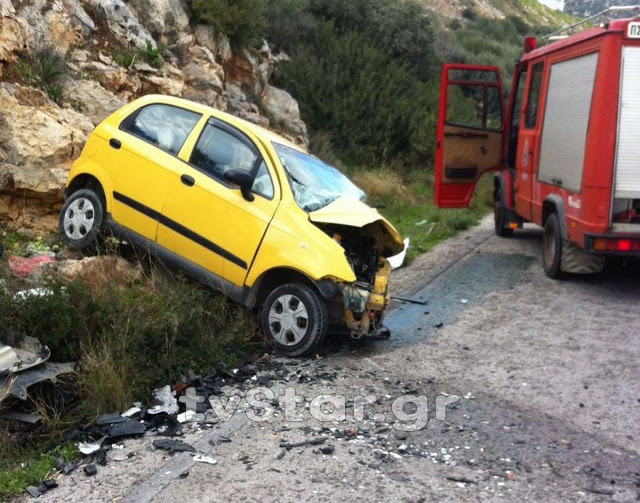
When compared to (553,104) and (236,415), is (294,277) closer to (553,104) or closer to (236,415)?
(236,415)

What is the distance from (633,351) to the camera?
274 inches

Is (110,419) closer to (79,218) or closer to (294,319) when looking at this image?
(294,319)

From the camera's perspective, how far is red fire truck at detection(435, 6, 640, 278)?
8.37 m

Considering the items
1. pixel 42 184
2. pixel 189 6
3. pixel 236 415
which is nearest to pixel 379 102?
pixel 189 6

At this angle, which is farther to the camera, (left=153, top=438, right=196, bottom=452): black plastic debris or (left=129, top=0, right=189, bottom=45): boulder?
(left=129, top=0, right=189, bottom=45): boulder

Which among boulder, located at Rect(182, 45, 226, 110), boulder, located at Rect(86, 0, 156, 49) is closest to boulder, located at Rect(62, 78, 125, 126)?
boulder, located at Rect(86, 0, 156, 49)

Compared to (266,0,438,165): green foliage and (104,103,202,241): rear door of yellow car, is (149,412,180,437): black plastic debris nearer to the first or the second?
(104,103,202,241): rear door of yellow car

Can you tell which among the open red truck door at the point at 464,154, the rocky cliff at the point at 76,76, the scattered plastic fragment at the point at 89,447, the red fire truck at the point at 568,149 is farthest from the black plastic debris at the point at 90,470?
the open red truck door at the point at 464,154

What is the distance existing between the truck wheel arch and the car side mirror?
435 centimetres

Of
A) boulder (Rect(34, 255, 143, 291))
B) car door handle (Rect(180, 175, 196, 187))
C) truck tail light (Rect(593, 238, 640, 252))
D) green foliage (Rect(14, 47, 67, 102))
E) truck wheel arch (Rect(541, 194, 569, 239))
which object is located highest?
green foliage (Rect(14, 47, 67, 102))

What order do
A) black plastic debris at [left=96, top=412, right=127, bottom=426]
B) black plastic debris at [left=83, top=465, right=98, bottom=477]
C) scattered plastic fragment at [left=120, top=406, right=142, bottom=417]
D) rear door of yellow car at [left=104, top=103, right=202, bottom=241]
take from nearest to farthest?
black plastic debris at [left=83, top=465, right=98, bottom=477], black plastic debris at [left=96, top=412, right=127, bottom=426], scattered plastic fragment at [left=120, top=406, right=142, bottom=417], rear door of yellow car at [left=104, top=103, right=202, bottom=241]

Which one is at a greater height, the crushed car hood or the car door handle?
the car door handle

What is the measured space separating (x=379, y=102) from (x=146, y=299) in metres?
13.6

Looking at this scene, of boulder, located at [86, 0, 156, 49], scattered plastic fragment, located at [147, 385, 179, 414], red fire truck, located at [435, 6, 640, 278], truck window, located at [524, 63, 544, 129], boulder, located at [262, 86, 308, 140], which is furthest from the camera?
boulder, located at [262, 86, 308, 140]
